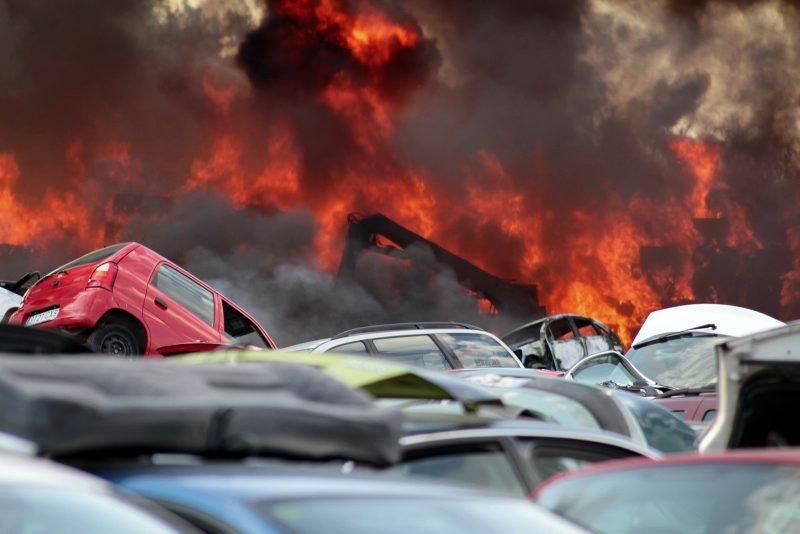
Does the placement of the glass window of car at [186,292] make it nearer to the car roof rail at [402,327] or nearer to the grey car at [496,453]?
the car roof rail at [402,327]

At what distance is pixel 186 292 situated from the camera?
562 inches

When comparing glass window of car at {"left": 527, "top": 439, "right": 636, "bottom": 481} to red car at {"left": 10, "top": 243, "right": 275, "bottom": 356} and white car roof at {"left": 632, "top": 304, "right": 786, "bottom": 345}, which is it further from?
white car roof at {"left": 632, "top": 304, "right": 786, "bottom": 345}

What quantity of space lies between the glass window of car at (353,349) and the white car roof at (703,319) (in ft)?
35.7

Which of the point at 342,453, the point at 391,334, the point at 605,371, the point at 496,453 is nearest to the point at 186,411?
the point at 342,453

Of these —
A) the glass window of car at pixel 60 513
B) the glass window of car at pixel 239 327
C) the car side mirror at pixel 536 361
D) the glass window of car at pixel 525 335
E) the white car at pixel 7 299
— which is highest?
the glass window of car at pixel 525 335

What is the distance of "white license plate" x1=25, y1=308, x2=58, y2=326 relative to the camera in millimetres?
13312

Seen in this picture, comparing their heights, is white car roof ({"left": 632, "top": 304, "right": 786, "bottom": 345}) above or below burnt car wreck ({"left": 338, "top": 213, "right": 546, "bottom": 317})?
below

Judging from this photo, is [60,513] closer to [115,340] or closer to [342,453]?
[342,453]

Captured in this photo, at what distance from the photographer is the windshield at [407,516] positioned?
320cm

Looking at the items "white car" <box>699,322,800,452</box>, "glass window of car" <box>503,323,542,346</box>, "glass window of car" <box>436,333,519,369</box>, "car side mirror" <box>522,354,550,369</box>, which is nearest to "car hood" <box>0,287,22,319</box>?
"glass window of car" <box>436,333,519,369</box>

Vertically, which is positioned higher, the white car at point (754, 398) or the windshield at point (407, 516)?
the white car at point (754, 398)

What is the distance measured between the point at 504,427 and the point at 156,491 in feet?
6.89

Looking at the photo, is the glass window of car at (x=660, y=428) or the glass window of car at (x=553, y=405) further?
the glass window of car at (x=660, y=428)

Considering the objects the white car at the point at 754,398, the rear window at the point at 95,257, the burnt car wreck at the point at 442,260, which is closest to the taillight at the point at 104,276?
the rear window at the point at 95,257
